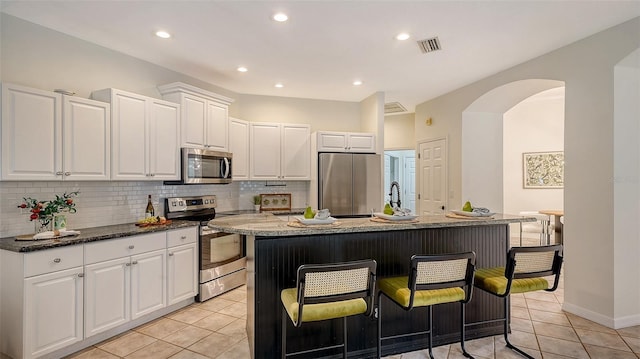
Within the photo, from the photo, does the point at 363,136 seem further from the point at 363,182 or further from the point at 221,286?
the point at 221,286

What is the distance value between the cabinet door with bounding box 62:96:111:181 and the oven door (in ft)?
4.11

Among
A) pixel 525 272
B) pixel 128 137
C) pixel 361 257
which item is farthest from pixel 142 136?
pixel 525 272

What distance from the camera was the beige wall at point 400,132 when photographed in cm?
689

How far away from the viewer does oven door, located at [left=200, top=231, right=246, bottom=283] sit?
12.1ft

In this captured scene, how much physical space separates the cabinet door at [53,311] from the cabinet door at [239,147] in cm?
238

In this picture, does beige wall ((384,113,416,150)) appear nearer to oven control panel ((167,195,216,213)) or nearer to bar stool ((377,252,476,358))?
oven control panel ((167,195,216,213))

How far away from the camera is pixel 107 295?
2750 mm

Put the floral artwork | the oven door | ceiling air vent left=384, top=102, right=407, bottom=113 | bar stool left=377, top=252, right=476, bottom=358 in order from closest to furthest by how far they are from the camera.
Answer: bar stool left=377, top=252, right=476, bottom=358 → the oven door → ceiling air vent left=384, top=102, right=407, bottom=113 → the floral artwork

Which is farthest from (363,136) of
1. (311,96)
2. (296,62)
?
(296,62)

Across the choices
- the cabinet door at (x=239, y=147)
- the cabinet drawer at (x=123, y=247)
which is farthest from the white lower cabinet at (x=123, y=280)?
the cabinet door at (x=239, y=147)

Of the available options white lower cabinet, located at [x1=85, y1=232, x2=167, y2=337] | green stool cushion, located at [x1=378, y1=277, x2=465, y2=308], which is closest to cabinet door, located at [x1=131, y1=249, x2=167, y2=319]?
white lower cabinet, located at [x1=85, y1=232, x2=167, y2=337]

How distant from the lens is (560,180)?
6.66m

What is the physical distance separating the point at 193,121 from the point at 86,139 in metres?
1.20

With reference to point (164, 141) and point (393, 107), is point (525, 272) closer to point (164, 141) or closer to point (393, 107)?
point (164, 141)
